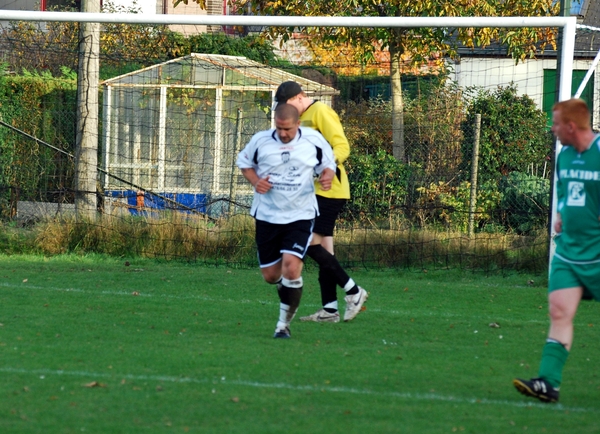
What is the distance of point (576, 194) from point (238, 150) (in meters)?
9.15

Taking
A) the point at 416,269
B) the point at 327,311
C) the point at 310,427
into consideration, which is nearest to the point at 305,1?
the point at 416,269

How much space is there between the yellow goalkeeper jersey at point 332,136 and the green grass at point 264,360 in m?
1.11

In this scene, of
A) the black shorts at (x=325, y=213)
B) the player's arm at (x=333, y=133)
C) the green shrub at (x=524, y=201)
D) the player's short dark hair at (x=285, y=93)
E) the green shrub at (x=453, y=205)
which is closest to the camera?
the player's short dark hair at (x=285, y=93)

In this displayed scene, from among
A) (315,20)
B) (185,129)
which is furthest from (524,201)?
(185,129)

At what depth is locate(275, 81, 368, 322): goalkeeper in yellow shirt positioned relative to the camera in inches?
298

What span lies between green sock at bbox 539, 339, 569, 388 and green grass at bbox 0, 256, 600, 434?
0.51 ft

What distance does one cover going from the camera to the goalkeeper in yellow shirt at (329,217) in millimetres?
7562

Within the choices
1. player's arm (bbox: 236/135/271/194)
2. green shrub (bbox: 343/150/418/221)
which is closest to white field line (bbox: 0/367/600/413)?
player's arm (bbox: 236/135/271/194)

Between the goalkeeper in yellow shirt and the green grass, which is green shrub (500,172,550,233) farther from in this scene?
the goalkeeper in yellow shirt

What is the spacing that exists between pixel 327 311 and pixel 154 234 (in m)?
4.75

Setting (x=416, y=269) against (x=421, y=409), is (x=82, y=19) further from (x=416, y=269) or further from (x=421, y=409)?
(x=421, y=409)

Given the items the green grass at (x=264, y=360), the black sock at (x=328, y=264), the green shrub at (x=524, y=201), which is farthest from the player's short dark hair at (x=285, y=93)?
the green shrub at (x=524, y=201)

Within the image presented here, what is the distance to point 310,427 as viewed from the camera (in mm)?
4520

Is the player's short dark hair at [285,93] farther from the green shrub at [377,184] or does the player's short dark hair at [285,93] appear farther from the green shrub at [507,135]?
the green shrub at [507,135]
